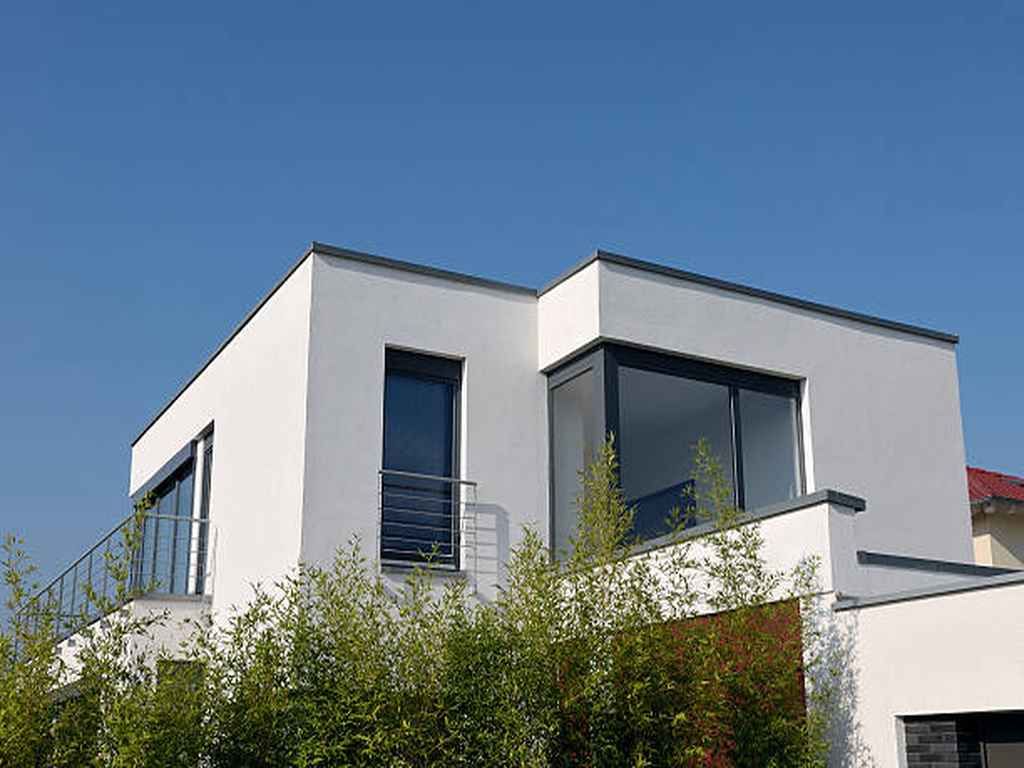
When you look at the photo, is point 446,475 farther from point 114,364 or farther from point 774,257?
point 114,364

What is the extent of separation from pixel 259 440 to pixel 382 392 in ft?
4.95

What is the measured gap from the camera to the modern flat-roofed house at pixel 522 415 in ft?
35.4

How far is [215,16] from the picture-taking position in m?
12.0

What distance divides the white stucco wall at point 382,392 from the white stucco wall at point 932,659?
3.78 m

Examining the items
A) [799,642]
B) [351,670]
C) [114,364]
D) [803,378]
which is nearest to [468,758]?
[351,670]

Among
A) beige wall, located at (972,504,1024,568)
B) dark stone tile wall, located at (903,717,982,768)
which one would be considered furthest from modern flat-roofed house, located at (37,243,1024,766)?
beige wall, located at (972,504,1024,568)

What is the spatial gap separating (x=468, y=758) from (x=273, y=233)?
6.85 m

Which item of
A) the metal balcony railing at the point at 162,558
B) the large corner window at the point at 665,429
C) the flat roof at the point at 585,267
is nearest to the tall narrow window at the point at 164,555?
the metal balcony railing at the point at 162,558

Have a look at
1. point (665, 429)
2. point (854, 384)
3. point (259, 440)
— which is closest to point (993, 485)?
point (854, 384)

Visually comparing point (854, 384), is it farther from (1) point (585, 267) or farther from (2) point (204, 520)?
(2) point (204, 520)

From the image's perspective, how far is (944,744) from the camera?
7484mm

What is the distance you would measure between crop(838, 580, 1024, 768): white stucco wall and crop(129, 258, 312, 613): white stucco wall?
4.48 metres

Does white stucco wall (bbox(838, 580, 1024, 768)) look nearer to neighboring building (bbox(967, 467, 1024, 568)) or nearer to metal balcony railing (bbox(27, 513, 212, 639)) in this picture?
metal balcony railing (bbox(27, 513, 212, 639))

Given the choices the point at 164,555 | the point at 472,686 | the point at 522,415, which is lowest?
the point at 472,686
